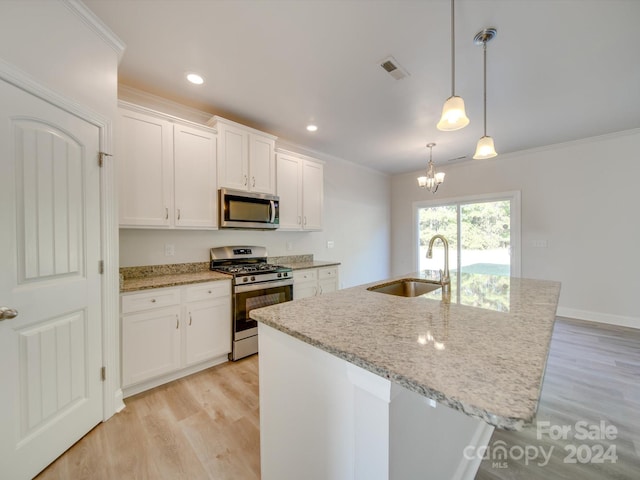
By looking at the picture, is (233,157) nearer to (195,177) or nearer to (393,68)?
(195,177)

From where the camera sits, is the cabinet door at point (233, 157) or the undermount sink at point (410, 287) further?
the cabinet door at point (233, 157)

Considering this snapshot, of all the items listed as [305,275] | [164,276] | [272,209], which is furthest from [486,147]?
[164,276]

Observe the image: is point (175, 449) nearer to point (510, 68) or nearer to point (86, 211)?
point (86, 211)

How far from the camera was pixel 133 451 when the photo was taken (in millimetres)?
1561

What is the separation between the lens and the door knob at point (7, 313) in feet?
4.03

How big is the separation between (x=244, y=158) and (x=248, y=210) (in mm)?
592

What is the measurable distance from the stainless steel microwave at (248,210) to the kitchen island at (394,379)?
173 cm

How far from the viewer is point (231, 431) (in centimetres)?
172

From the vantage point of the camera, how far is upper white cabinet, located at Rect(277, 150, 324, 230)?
3.41 metres

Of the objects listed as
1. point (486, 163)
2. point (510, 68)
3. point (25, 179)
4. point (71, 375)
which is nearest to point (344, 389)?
point (71, 375)

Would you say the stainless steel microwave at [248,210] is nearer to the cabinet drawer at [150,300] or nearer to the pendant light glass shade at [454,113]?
the cabinet drawer at [150,300]

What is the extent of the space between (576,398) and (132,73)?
4517mm

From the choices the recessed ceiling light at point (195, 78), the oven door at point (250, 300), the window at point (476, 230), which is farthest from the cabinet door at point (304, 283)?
the window at point (476, 230)

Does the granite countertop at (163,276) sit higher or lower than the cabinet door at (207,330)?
higher
